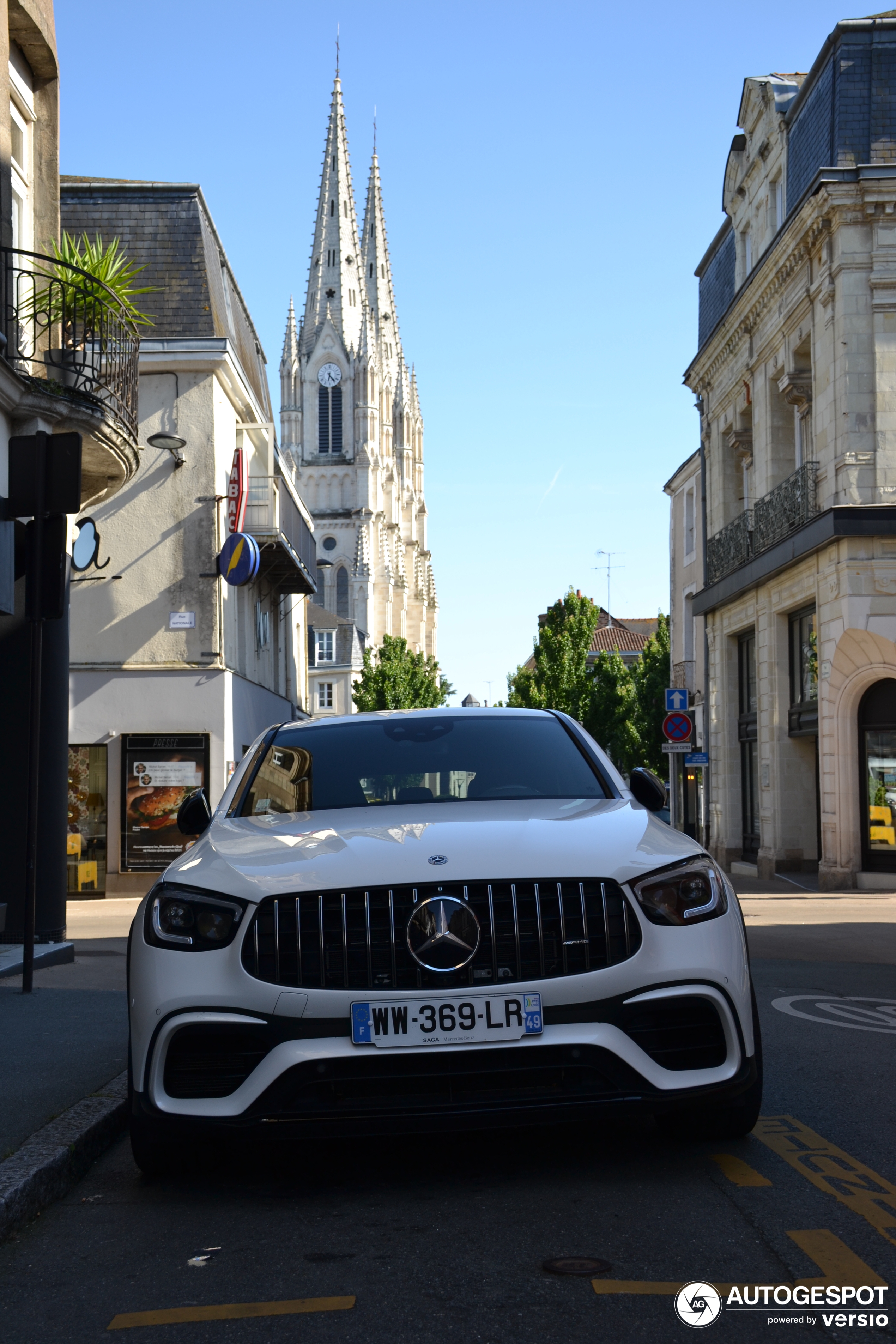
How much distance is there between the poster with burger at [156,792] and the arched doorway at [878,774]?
11151mm

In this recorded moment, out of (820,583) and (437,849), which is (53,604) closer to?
(437,849)

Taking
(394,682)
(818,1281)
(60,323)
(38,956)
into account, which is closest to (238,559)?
(60,323)

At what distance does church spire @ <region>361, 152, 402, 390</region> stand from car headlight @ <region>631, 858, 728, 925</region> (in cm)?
14286

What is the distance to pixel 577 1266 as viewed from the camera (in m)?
3.42

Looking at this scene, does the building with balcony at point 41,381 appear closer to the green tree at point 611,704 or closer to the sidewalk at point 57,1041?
the sidewalk at point 57,1041

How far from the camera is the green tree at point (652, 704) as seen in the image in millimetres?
64688

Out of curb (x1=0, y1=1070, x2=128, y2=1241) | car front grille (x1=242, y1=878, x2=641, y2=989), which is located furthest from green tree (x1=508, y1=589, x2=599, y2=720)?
car front grille (x1=242, y1=878, x2=641, y2=989)

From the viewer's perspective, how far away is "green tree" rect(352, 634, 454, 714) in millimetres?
91000

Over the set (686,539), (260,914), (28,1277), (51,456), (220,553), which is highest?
(686,539)

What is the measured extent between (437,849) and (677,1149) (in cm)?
132

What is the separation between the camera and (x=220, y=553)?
80.7 feet

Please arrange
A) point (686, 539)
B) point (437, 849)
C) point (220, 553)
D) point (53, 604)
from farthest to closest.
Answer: point (686, 539), point (220, 553), point (53, 604), point (437, 849)

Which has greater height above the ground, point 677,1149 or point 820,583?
point 820,583

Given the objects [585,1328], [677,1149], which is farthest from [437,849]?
[585,1328]
